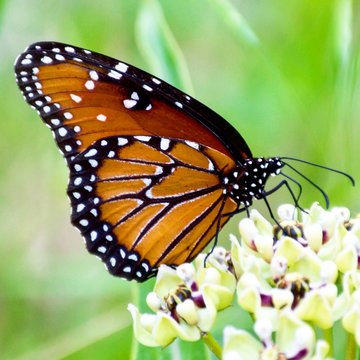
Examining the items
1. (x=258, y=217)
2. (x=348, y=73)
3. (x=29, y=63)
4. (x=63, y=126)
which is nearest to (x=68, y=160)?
(x=63, y=126)

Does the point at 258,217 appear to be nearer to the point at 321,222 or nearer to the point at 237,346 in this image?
the point at 321,222

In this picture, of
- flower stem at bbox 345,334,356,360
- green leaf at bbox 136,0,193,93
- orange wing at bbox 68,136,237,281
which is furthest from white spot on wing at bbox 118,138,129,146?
flower stem at bbox 345,334,356,360

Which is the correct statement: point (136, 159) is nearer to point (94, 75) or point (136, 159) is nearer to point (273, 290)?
point (94, 75)

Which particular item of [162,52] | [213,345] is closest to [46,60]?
[162,52]

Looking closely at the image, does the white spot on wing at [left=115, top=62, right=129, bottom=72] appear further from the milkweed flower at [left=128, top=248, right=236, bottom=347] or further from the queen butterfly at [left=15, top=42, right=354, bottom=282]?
the milkweed flower at [left=128, top=248, right=236, bottom=347]

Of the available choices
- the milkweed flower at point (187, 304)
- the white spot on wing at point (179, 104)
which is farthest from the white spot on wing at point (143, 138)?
the milkweed flower at point (187, 304)

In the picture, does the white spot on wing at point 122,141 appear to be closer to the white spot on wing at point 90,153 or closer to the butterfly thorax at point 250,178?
the white spot on wing at point 90,153

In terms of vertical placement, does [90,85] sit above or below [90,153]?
above
